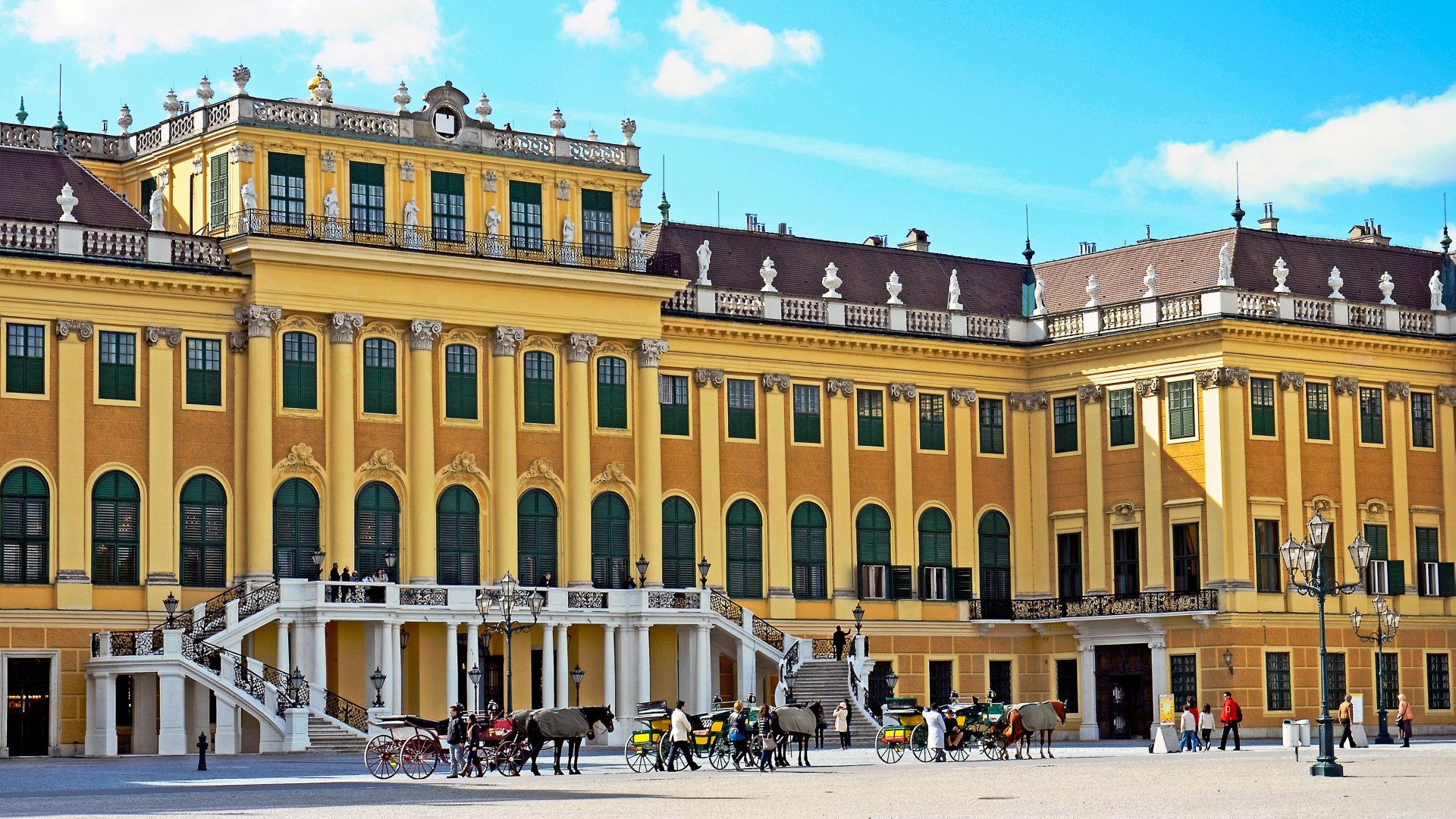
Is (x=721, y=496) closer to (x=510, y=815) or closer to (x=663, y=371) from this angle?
(x=663, y=371)

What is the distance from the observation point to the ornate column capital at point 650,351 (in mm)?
60000

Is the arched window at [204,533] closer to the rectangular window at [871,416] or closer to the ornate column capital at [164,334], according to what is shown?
the ornate column capital at [164,334]

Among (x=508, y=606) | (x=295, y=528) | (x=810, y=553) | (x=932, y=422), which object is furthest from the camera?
(x=932, y=422)

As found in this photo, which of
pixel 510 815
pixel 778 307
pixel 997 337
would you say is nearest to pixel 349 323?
pixel 778 307

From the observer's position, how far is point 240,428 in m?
55.1

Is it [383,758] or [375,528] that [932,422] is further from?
[383,758]

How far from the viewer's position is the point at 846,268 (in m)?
66.8

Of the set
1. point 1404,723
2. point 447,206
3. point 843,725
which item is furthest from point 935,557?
point 447,206

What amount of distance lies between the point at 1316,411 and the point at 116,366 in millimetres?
29212

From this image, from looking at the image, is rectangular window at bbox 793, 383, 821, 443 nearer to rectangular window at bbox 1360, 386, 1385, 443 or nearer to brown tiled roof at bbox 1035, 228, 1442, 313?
brown tiled roof at bbox 1035, 228, 1442, 313

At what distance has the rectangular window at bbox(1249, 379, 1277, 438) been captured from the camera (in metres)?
62.0

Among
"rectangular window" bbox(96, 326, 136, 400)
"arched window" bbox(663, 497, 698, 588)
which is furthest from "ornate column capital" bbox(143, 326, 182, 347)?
"arched window" bbox(663, 497, 698, 588)

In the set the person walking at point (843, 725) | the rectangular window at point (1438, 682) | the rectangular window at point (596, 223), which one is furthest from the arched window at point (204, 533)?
the rectangular window at point (1438, 682)

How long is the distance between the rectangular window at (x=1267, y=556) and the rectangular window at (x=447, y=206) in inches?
808
